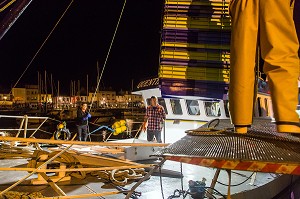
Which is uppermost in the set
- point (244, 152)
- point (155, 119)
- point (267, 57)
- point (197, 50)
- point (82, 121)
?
point (197, 50)

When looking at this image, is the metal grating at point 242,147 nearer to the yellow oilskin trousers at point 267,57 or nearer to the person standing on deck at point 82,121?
the yellow oilskin trousers at point 267,57

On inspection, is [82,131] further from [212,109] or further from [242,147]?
[242,147]

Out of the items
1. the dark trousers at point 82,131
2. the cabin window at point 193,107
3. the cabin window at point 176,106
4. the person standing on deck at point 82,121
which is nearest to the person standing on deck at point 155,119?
the cabin window at point 176,106

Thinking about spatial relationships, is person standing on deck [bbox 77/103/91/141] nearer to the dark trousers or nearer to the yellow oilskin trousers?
the dark trousers

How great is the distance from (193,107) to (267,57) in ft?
28.1

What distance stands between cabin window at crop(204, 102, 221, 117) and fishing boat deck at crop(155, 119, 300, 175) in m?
7.50

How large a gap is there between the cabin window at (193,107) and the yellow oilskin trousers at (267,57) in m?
8.28

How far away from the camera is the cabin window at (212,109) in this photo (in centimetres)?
1059

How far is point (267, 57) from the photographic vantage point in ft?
7.88

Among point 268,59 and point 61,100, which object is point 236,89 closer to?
point 268,59

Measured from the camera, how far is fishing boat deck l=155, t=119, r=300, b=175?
2389 mm

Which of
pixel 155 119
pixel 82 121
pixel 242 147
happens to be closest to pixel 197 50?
pixel 155 119

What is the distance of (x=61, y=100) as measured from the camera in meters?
106

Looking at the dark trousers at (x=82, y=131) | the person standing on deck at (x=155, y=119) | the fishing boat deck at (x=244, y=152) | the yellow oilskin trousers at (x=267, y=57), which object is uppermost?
the yellow oilskin trousers at (x=267, y=57)
